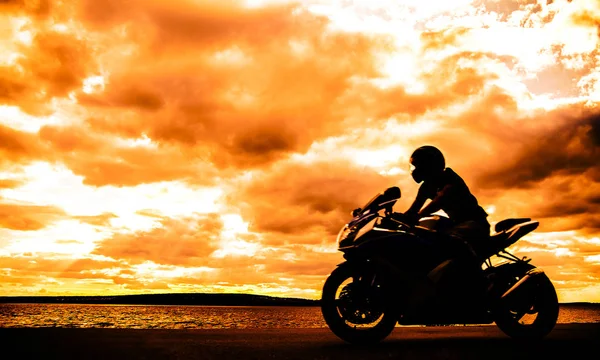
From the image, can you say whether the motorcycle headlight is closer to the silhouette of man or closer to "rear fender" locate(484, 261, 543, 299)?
the silhouette of man

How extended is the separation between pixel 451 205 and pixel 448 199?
0.34 feet

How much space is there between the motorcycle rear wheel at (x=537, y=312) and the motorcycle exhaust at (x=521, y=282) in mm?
62

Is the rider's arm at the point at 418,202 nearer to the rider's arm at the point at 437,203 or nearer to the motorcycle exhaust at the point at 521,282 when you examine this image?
the rider's arm at the point at 437,203

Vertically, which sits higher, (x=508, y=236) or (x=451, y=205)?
(x=451, y=205)

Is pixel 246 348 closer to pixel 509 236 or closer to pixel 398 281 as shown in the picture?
pixel 398 281

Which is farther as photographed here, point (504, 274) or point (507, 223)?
point (507, 223)

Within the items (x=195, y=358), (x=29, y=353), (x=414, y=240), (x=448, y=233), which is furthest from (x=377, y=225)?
(x=29, y=353)

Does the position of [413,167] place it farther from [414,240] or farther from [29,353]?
[29,353]

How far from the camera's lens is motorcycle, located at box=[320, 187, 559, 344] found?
5730mm

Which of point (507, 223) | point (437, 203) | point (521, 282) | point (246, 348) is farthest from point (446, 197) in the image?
→ point (246, 348)

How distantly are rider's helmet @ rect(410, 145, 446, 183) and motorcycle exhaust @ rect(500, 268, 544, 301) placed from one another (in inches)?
70.4

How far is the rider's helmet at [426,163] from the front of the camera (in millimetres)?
6270

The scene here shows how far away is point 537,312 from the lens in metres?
6.63

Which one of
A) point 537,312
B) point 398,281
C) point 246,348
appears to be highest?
point 398,281
